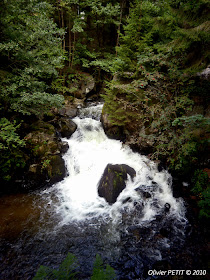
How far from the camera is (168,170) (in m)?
7.11

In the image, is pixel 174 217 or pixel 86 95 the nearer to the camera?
pixel 174 217

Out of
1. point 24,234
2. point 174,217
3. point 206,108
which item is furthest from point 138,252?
point 206,108

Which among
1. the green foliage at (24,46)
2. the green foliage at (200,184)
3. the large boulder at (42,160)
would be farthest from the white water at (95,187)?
the green foliage at (24,46)

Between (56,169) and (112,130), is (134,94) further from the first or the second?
(56,169)

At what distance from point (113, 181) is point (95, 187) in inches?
42.8

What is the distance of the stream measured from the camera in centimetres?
435

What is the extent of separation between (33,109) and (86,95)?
26.6 ft

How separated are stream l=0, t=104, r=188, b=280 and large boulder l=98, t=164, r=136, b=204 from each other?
23cm

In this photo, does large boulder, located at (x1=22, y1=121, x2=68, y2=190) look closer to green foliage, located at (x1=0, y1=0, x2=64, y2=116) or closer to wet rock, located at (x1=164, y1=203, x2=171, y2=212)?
green foliage, located at (x1=0, y1=0, x2=64, y2=116)

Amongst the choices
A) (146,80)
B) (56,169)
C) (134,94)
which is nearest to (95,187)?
(56,169)

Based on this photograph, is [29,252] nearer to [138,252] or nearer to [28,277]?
[28,277]

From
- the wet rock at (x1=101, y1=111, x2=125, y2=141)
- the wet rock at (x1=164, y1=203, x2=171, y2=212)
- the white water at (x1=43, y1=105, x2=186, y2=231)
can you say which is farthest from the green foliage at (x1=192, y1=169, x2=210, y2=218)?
the wet rock at (x1=101, y1=111, x2=125, y2=141)

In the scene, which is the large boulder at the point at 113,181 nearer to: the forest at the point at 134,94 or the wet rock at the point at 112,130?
the forest at the point at 134,94

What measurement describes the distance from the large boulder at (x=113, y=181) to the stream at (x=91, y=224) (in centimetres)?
23
